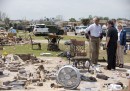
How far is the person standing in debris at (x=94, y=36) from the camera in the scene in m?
14.9

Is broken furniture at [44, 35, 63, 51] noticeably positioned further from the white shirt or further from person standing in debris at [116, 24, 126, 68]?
person standing in debris at [116, 24, 126, 68]

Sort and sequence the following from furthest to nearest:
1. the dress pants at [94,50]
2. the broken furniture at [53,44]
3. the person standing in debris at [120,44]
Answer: the broken furniture at [53,44], the dress pants at [94,50], the person standing in debris at [120,44]

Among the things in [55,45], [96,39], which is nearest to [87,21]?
[55,45]

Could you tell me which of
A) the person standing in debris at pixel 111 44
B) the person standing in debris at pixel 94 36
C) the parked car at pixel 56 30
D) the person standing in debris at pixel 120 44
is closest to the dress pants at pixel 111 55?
the person standing in debris at pixel 111 44

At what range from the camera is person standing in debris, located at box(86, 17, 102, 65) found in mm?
14883

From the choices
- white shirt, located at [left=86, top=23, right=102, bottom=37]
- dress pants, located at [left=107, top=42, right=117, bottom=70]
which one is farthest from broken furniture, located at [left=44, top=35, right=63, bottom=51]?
dress pants, located at [left=107, top=42, right=117, bottom=70]

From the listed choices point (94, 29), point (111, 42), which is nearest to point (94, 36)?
point (94, 29)

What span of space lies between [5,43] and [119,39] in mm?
16319

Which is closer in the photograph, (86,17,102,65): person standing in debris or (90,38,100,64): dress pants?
(86,17,102,65): person standing in debris

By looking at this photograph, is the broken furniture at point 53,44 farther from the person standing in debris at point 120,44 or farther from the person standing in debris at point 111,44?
the person standing in debris at point 111,44

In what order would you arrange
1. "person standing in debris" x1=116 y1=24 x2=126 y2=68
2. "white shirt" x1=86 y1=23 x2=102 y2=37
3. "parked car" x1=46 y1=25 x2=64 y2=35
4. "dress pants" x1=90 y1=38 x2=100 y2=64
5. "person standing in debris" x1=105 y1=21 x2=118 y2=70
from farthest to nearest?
"parked car" x1=46 y1=25 x2=64 y2=35, "dress pants" x1=90 y1=38 x2=100 y2=64, "white shirt" x1=86 y1=23 x2=102 y2=37, "person standing in debris" x1=116 y1=24 x2=126 y2=68, "person standing in debris" x1=105 y1=21 x2=118 y2=70

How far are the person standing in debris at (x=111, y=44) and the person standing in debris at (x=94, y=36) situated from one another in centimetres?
119

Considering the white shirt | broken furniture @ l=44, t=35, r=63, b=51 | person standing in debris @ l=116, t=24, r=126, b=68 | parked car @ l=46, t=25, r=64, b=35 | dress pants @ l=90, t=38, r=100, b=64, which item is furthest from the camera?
parked car @ l=46, t=25, r=64, b=35

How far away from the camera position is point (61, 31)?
182 ft
